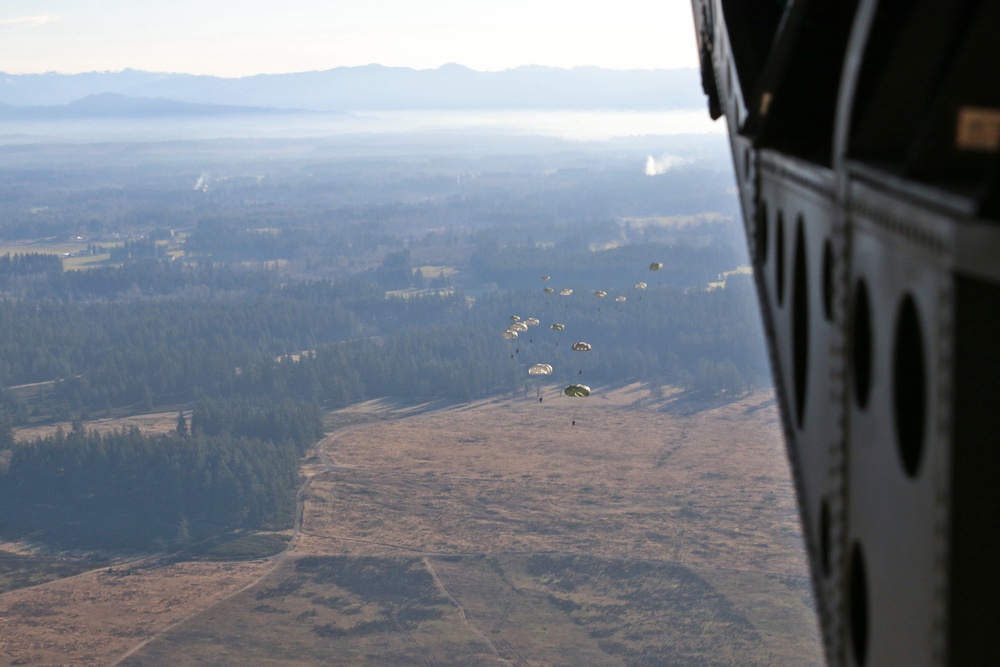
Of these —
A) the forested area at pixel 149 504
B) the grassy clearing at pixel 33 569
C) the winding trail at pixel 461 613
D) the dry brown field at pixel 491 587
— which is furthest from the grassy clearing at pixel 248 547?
the winding trail at pixel 461 613

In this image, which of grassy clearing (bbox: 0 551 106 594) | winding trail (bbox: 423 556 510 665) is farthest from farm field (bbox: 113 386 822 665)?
grassy clearing (bbox: 0 551 106 594)

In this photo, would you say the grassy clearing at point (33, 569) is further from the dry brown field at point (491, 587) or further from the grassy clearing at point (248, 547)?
the grassy clearing at point (248, 547)

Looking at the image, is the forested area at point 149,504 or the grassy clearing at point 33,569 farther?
the forested area at point 149,504

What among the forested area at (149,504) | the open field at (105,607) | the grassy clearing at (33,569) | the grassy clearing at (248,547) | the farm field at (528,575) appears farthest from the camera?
the forested area at (149,504)

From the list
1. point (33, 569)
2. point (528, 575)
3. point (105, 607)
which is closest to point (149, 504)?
point (33, 569)

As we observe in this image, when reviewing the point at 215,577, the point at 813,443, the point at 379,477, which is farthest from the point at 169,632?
the point at 813,443

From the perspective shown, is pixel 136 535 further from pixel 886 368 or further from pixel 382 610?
pixel 886 368

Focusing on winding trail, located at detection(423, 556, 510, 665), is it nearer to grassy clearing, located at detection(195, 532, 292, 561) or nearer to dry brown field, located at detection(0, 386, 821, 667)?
dry brown field, located at detection(0, 386, 821, 667)

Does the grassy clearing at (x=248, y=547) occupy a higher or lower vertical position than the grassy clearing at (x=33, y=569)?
lower
